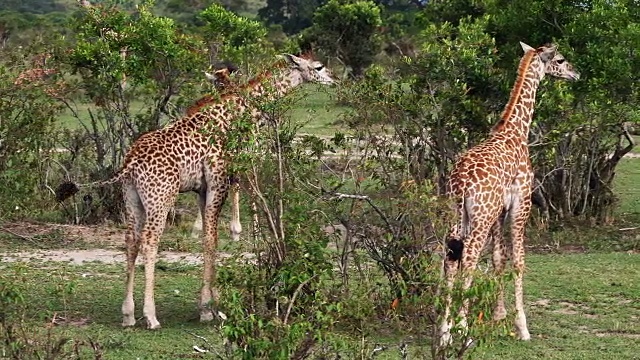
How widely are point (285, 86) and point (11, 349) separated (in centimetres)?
459

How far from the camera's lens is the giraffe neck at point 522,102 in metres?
9.19

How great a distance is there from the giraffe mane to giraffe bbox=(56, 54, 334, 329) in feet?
5.49

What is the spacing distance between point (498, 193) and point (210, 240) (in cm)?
237

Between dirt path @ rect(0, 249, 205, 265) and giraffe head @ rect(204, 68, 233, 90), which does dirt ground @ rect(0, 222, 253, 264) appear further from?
giraffe head @ rect(204, 68, 233, 90)

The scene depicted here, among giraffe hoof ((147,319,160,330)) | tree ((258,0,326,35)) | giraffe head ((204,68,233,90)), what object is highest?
tree ((258,0,326,35))

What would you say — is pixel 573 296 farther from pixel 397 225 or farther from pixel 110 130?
pixel 110 130

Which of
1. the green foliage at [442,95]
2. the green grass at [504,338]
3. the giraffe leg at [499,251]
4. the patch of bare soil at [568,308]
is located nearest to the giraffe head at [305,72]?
the green foliage at [442,95]

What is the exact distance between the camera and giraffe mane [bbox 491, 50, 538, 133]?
917 centimetres

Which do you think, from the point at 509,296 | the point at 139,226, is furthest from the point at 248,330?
the point at 509,296

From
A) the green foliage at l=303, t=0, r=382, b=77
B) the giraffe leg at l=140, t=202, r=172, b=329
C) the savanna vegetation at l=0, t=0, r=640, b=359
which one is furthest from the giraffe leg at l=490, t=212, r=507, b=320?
the green foliage at l=303, t=0, r=382, b=77

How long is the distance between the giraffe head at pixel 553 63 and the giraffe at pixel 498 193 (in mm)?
223

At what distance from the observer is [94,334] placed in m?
8.70

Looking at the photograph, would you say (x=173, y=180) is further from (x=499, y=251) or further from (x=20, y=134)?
(x=20, y=134)

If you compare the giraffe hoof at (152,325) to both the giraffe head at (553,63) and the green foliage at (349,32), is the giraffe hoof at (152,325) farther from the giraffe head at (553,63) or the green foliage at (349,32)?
the green foliage at (349,32)
